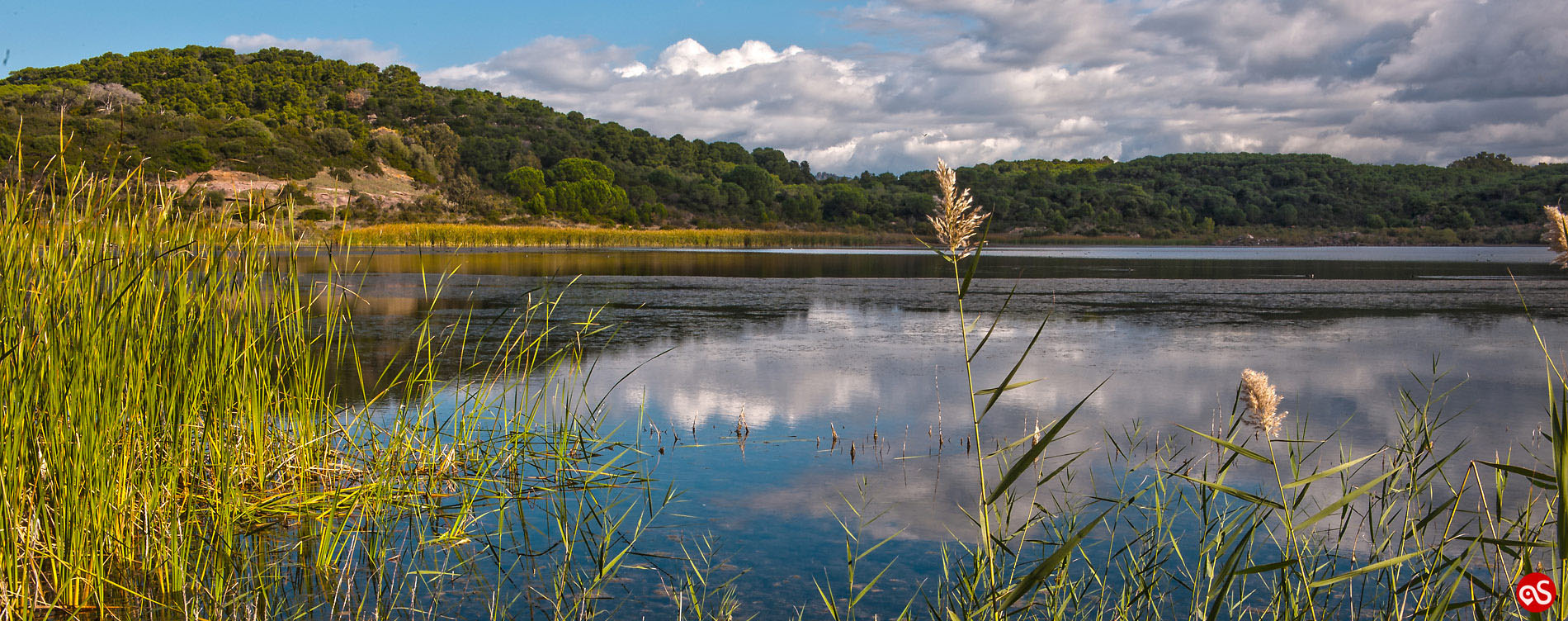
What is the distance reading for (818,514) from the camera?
11.1ft

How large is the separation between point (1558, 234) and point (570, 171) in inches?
2466

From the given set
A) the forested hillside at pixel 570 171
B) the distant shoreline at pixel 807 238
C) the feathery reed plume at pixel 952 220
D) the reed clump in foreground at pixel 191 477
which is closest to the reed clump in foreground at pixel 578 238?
the distant shoreline at pixel 807 238

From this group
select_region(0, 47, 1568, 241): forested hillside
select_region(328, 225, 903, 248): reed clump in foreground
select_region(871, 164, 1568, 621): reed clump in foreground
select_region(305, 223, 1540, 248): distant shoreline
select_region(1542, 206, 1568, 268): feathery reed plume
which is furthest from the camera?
select_region(0, 47, 1568, 241): forested hillside

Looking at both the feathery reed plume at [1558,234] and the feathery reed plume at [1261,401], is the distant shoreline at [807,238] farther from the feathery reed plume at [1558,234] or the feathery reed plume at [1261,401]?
the feathery reed plume at [1558,234]

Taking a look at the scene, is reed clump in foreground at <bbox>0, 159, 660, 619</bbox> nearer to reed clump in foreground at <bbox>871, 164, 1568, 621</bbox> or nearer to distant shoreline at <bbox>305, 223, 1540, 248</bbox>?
reed clump in foreground at <bbox>871, 164, 1568, 621</bbox>

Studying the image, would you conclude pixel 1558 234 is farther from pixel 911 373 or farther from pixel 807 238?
pixel 807 238

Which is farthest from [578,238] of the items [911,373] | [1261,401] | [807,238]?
[1261,401]

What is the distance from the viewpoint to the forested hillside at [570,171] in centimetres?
4597

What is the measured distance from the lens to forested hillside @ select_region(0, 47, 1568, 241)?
4597 cm

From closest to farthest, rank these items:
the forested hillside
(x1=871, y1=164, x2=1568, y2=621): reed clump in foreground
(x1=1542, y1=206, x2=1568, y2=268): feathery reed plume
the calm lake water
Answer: (x1=1542, y1=206, x2=1568, y2=268): feathery reed plume, (x1=871, y1=164, x2=1568, y2=621): reed clump in foreground, the calm lake water, the forested hillside

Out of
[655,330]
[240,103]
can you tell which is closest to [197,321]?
[655,330]

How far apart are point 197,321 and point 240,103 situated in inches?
2708

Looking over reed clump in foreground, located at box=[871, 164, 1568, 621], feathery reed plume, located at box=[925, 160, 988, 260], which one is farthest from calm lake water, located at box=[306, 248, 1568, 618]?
feathery reed plume, located at box=[925, 160, 988, 260]

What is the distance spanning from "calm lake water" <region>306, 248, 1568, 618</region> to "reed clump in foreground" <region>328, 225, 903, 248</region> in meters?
13.3
